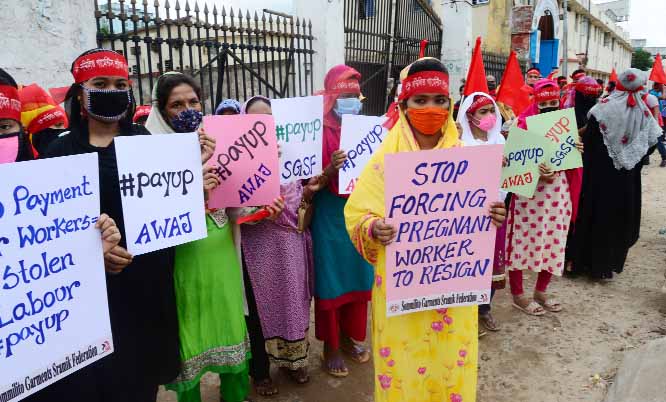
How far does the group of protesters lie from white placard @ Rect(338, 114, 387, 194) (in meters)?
0.08

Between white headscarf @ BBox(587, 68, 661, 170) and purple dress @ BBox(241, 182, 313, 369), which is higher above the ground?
white headscarf @ BBox(587, 68, 661, 170)

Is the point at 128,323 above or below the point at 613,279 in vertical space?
above

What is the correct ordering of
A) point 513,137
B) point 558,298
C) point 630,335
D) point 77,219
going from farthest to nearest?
point 558,298 → point 630,335 → point 513,137 → point 77,219

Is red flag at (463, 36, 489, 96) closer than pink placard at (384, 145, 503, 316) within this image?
No

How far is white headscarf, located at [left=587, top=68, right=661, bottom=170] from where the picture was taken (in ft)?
14.7

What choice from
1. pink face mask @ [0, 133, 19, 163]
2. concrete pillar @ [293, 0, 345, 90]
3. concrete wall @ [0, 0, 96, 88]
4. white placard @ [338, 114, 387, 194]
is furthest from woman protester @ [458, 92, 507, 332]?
concrete pillar @ [293, 0, 345, 90]

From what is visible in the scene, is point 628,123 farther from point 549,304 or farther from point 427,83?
point 427,83

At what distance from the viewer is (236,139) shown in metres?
2.32

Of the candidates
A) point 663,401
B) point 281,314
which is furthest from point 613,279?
point 281,314

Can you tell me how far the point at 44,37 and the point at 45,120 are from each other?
1177 mm

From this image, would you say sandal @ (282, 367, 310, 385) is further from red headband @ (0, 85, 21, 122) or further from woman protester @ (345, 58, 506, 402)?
red headband @ (0, 85, 21, 122)

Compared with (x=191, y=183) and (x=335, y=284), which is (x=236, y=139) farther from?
(x=335, y=284)

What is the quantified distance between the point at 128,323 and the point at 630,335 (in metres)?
3.79

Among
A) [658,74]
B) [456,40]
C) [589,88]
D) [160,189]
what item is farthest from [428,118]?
[456,40]
